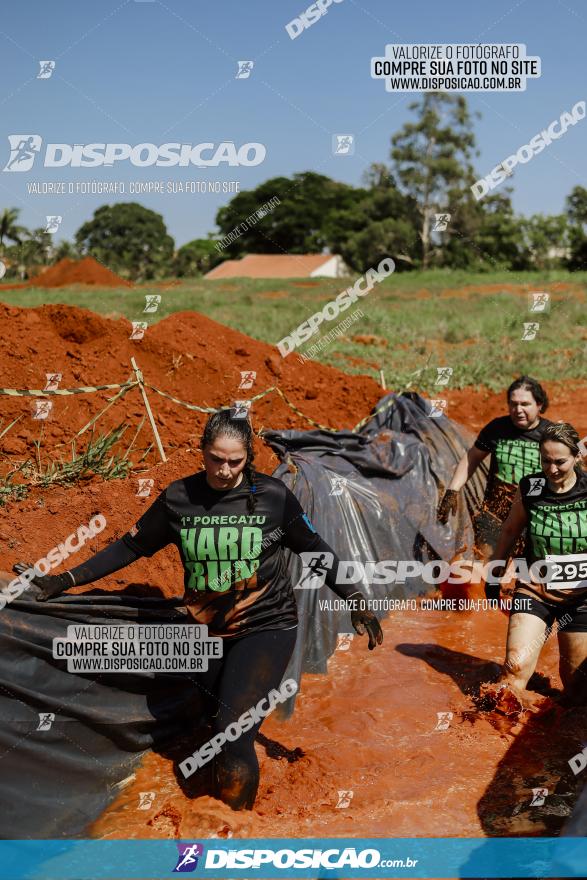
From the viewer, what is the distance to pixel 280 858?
3.40 metres

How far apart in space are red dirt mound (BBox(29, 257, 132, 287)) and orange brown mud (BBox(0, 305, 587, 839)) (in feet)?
116

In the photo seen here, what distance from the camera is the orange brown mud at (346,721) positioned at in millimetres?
3705

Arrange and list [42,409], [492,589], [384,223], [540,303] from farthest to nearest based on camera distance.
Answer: [384,223], [540,303], [42,409], [492,589]

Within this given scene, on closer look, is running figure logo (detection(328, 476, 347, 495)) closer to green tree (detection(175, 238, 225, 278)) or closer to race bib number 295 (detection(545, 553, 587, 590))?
race bib number 295 (detection(545, 553, 587, 590))

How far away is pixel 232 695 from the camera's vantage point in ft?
11.7

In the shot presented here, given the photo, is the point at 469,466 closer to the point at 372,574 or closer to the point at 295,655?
the point at 372,574

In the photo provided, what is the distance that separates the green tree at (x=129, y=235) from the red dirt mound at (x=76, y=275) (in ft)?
12.5

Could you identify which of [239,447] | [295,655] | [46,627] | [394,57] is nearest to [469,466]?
[295,655]

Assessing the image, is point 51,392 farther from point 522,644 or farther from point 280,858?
point 280,858

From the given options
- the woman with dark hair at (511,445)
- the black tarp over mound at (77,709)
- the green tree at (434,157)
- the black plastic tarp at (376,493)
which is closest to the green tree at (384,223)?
the green tree at (434,157)

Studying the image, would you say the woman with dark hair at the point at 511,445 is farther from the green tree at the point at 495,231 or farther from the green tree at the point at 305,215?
the green tree at the point at 305,215

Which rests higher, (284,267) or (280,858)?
(284,267)

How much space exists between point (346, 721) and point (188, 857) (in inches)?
60.1

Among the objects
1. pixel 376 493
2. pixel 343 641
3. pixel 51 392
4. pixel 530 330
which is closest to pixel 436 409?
pixel 376 493
